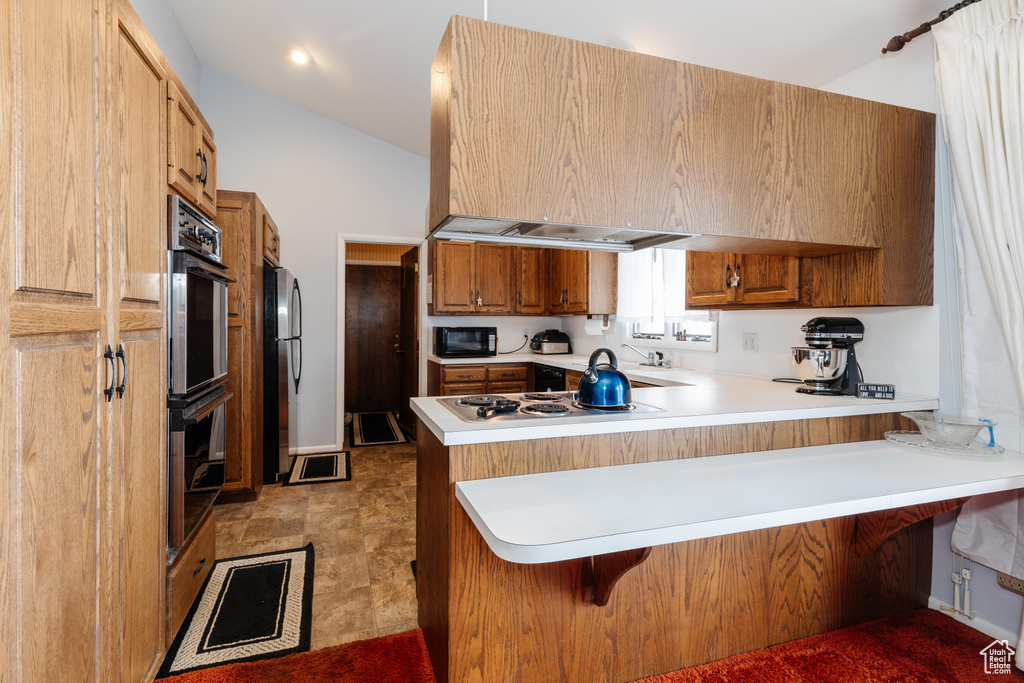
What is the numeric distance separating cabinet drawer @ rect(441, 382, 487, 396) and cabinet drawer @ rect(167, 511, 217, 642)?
2.27m

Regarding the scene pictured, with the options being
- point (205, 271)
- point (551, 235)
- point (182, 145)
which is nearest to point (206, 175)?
point (182, 145)

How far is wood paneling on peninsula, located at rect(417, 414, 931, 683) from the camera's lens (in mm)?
1479

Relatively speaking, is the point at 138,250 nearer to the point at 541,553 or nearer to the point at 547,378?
the point at 541,553

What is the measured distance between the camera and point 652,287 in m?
3.62

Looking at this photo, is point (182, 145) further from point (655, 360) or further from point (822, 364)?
point (655, 360)

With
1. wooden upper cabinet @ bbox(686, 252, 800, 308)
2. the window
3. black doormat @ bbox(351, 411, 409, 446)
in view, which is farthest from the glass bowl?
black doormat @ bbox(351, 411, 409, 446)

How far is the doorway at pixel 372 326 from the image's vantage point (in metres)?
6.64

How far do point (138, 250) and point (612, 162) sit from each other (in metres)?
1.44

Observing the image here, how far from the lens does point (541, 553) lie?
1001mm

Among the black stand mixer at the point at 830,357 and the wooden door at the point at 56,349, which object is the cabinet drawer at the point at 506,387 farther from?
the wooden door at the point at 56,349

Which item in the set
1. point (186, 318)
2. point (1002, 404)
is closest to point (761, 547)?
point (1002, 404)

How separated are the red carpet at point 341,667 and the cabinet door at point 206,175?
1.82 metres

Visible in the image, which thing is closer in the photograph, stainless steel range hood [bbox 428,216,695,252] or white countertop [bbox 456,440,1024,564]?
white countertop [bbox 456,440,1024,564]

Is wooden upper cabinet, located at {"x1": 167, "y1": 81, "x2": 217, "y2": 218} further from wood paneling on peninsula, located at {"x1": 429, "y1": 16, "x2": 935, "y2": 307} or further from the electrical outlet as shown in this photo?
the electrical outlet
